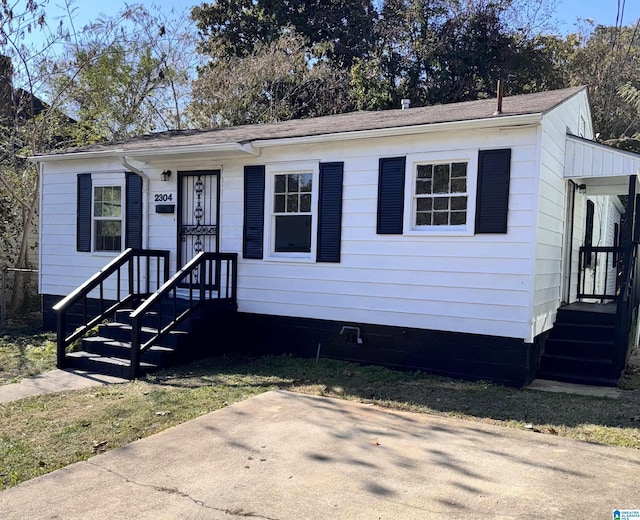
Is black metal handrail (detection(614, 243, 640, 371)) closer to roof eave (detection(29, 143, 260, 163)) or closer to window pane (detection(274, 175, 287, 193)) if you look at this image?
window pane (detection(274, 175, 287, 193))

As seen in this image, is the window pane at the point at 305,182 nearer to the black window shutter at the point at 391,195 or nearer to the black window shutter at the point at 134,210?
the black window shutter at the point at 391,195

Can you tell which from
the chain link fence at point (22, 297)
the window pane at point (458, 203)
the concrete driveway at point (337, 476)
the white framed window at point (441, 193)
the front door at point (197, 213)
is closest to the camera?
the concrete driveway at point (337, 476)

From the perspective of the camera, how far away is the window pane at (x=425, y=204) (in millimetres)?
7156

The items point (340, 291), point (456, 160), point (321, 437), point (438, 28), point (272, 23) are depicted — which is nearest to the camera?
point (321, 437)

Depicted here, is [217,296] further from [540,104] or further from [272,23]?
[272,23]

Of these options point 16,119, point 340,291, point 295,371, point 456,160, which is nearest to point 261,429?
point 295,371

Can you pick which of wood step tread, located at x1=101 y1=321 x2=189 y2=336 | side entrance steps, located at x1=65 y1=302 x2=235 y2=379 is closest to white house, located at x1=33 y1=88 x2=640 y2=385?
side entrance steps, located at x1=65 y1=302 x2=235 y2=379

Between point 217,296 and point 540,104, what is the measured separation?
5.34 metres

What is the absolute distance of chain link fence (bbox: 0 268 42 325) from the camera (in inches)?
466

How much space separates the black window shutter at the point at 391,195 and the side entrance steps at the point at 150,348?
9.30ft

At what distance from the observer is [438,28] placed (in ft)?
68.0

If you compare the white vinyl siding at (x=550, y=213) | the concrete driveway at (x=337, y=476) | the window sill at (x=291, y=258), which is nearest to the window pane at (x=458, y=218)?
the white vinyl siding at (x=550, y=213)

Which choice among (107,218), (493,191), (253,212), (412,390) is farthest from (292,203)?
(107,218)

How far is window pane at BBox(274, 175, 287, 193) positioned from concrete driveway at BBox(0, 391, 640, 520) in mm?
4017
